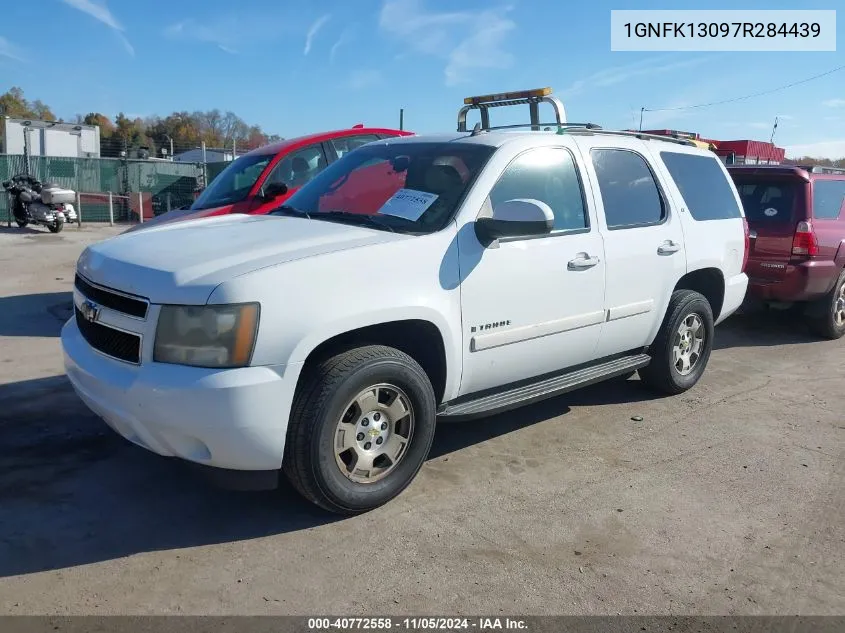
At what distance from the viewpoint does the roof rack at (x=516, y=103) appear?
514 cm

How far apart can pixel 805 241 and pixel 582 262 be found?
14.2ft

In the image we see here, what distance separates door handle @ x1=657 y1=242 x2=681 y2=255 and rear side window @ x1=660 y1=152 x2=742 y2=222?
458 mm

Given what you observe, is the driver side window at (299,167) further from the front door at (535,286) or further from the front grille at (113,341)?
the front grille at (113,341)

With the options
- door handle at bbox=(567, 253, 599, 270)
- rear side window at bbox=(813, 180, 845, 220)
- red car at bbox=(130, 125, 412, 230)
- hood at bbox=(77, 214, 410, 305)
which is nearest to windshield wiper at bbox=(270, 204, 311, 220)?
hood at bbox=(77, 214, 410, 305)

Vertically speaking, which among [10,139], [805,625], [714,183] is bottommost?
[805,625]

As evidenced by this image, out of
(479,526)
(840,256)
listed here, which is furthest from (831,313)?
(479,526)

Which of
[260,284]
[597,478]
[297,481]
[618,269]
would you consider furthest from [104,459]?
[618,269]

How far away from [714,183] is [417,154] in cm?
282

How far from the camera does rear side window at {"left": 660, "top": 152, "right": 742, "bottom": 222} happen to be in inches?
212

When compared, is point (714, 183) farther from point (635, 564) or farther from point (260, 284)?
point (260, 284)

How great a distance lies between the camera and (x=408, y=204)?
12.8ft

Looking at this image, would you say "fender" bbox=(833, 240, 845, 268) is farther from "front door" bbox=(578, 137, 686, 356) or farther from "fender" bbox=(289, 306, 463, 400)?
"fender" bbox=(289, 306, 463, 400)

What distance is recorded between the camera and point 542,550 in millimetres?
3270

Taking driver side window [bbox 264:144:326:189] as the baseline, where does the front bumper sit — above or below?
below
